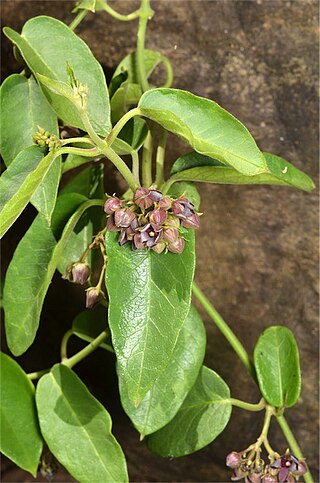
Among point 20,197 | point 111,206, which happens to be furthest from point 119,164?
point 20,197

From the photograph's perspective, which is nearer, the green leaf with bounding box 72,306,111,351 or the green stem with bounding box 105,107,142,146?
the green stem with bounding box 105,107,142,146

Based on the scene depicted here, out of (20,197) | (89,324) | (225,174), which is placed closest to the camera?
(20,197)

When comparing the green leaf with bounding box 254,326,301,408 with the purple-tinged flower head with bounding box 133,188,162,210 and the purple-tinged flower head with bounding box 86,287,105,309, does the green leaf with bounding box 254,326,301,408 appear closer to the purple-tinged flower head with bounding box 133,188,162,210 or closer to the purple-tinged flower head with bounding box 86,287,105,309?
the purple-tinged flower head with bounding box 86,287,105,309

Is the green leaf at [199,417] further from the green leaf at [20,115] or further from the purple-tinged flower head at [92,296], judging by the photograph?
the green leaf at [20,115]

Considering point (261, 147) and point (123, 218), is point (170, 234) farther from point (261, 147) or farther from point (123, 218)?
point (261, 147)

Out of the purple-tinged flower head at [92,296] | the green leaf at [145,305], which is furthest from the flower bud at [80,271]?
the green leaf at [145,305]

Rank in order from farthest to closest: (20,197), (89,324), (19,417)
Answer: (89,324) → (19,417) → (20,197)

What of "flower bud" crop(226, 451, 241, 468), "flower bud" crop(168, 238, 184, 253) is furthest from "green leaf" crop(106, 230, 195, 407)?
"flower bud" crop(226, 451, 241, 468)
